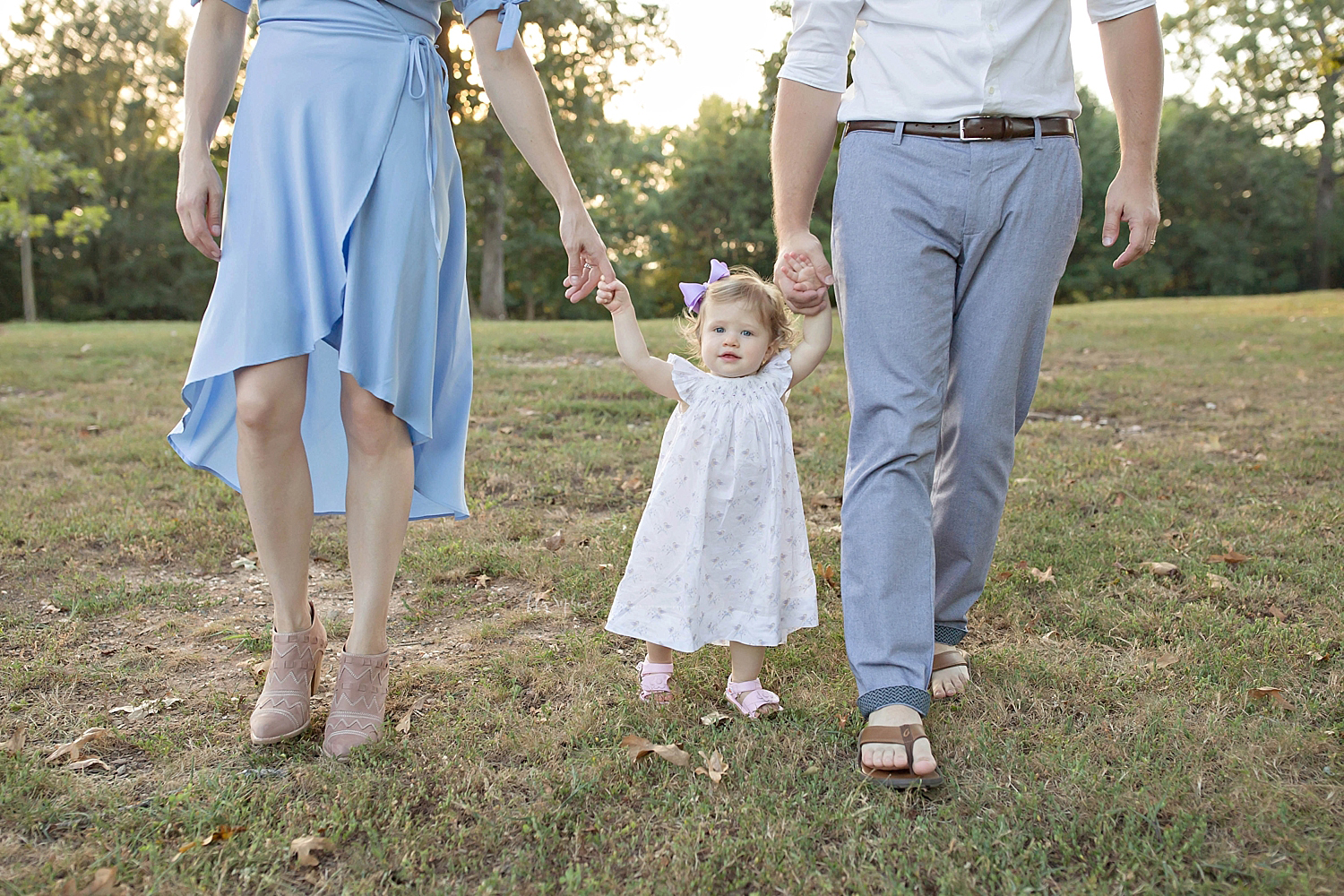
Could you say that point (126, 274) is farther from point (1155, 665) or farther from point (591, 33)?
point (1155, 665)

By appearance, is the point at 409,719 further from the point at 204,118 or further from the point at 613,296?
the point at 204,118

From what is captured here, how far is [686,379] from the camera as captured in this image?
271cm

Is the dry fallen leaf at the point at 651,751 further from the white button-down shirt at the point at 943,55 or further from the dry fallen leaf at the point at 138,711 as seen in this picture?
the white button-down shirt at the point at 943,55

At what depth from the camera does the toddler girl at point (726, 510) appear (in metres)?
2.64

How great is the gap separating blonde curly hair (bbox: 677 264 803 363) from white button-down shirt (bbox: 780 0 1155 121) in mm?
479

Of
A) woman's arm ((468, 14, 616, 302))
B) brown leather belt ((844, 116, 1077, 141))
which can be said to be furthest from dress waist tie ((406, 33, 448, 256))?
brown leather belt ((844, 116, 1077, 141))

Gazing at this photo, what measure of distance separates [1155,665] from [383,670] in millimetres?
2060

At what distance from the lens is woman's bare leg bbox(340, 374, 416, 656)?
2.45 meters

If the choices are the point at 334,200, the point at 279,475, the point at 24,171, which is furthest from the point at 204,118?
the point at 24,171

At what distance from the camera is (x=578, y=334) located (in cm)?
1307

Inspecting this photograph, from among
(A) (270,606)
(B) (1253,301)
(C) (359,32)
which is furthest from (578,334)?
(B) (1253,301)

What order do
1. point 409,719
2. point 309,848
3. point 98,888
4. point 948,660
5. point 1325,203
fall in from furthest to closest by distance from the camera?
point 1325,203 → point 948,660 → point 409,719 → point 309,848 → point 98,888

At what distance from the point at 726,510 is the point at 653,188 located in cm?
3989

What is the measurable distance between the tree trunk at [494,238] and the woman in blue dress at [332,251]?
873 inches
